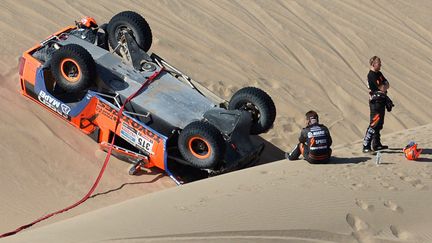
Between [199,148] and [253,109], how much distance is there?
1197mm

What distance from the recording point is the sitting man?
8320 mm

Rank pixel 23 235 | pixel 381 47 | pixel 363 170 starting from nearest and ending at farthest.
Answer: pixel 23 235 < pixel 363 170 < pixel 381 47

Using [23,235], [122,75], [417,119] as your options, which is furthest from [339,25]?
[23,235]

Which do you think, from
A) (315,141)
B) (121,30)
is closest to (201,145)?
(315,141)

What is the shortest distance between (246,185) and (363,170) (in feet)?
5.25

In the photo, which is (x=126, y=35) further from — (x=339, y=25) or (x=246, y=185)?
(x=339, y=25)

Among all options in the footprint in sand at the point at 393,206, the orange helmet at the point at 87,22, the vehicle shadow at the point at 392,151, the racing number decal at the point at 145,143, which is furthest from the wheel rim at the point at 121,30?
the footprint in sand at the point at 393,206

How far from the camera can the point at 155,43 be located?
12523mm

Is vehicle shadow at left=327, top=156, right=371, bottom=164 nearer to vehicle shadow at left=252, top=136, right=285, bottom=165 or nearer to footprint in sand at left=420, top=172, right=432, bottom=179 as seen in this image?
footprint in sand at left=420, top=172, right=432, bottom=179

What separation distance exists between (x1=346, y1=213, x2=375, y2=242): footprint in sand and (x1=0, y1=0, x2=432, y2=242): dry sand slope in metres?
0.02

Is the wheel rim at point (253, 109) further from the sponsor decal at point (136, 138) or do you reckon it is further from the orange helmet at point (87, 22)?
the orange helmet at point (87, 22)

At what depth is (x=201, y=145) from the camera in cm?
844

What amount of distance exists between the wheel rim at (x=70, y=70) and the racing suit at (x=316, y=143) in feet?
9.77

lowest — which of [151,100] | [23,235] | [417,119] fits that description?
[23,235]
